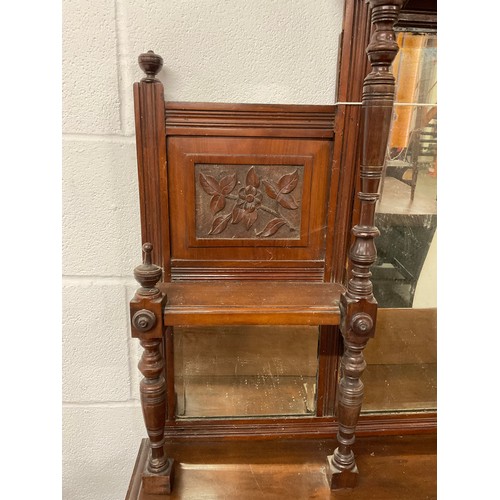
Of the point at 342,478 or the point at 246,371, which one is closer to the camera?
the point at 342,478

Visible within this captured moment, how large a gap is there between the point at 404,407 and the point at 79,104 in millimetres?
910

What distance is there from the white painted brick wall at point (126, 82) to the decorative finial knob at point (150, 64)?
0.03 metres

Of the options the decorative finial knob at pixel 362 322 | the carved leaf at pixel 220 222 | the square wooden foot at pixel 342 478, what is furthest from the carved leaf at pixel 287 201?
the square wooden foot at pixel 342 478

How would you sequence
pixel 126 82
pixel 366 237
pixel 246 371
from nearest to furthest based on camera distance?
pixel 366 237, pixel 126 82, pixel 246 371

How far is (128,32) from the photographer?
78cm

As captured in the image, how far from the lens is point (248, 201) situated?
0.83 m

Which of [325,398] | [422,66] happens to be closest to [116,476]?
[325,398]

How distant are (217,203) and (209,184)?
39 millimetres

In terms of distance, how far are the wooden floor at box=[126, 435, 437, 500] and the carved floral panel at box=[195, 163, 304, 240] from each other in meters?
0.43

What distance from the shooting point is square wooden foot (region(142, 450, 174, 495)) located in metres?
0.78

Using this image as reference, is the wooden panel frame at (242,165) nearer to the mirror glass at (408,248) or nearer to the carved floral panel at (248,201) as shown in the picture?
the carved floral panel at (248,201)

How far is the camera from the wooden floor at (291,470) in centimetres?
79

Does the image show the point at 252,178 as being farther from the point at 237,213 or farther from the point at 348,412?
the point at 348,412

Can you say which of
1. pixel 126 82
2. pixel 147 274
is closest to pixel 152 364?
pixel 147 274
